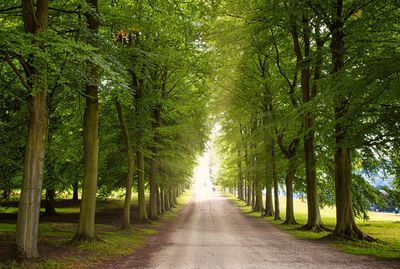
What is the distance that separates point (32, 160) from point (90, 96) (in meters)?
2.57

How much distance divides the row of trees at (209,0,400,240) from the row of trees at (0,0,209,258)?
301cm

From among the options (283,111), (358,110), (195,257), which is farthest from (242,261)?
(283,111)

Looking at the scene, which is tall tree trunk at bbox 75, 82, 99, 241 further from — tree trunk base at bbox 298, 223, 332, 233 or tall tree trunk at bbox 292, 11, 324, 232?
tree trunk base at bbox 298, 223, 332, 233

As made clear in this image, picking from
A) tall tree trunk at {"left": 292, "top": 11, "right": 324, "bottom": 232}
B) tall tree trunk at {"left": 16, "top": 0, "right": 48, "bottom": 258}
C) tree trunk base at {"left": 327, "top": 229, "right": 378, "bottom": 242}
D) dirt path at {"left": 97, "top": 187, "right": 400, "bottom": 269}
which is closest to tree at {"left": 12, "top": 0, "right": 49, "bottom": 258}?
tall tree trunk at {"left": 16, "top": 0, "right": 48, "bottom": 258}

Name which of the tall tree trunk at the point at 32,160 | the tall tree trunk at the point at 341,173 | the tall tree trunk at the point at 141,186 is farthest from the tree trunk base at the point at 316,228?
the tall tree trunk at the point at 32,160

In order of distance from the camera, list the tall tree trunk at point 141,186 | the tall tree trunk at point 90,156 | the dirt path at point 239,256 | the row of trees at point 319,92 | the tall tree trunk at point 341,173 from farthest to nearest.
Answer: the tall tree trunk at point 141,186
the tall tree trunk at point 341,173
the tall tree trunk at point 90,156
the row of trees at point 319,92
the dirt path at point 239,256

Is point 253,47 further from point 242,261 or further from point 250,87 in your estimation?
point 242,261

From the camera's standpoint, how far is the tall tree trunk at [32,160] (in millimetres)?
9281

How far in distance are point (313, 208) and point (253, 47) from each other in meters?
9.99

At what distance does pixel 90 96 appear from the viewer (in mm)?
11070

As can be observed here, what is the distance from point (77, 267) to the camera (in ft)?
31.4

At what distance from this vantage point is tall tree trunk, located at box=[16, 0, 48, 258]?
928 cm

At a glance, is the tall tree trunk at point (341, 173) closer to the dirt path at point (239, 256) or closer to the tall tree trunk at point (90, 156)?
the dirt path at point (239, 256)

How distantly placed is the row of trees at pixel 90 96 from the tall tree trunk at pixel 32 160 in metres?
0.02
